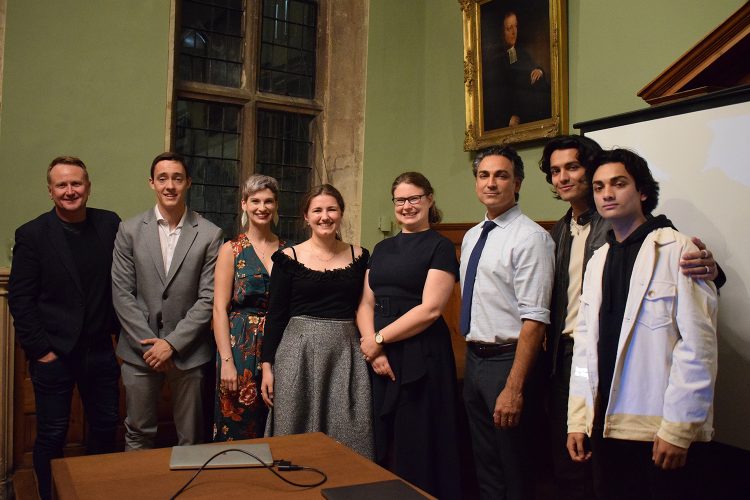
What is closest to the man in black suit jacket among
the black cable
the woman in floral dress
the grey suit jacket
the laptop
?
the grey suit jacket

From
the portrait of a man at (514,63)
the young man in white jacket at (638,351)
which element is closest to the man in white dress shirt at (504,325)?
the young man in white jacket at (638,351)

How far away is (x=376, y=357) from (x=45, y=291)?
4.55ft

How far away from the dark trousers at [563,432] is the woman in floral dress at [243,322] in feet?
3.77

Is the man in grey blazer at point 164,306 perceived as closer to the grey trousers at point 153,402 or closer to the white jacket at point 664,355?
the grey trousers at point 153,402

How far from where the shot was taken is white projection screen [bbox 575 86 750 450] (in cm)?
210

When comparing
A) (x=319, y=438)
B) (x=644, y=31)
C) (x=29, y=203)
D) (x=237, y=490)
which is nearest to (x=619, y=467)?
(x=319, y=438)

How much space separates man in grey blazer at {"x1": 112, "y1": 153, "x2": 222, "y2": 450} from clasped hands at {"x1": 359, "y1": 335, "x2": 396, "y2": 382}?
0.72 meters

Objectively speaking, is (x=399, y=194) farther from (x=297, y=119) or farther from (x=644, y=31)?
(x=297, y=119)

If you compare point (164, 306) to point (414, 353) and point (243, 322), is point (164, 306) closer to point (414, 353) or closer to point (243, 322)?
point (243, 322)

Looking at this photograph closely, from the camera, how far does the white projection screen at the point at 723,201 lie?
6.90 feet

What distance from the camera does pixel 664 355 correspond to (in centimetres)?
179

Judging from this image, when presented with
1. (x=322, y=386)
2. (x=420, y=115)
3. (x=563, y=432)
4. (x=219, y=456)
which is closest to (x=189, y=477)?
(x=219, y=456)

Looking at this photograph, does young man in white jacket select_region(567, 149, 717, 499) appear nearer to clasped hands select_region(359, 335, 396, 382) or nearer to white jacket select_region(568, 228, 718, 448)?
white jacket select_region(568, 228, 718, 448)

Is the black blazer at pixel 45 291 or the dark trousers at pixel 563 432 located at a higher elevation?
the black blazer at pixel 45 291
